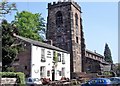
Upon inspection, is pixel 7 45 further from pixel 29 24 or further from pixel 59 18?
pixel 59 18

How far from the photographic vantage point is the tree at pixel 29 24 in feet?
216

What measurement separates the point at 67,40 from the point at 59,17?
23.9ft

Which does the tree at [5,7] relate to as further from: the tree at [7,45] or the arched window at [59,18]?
the arched window at [59,18]

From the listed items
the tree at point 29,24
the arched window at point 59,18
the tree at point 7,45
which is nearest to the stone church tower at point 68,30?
the arched window at point 59,18

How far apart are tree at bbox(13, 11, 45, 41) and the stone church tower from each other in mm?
3423

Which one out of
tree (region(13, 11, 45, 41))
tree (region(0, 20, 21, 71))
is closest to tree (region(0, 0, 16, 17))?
tree (region(0, 20, 21, 71))

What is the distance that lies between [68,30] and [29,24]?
9865mm

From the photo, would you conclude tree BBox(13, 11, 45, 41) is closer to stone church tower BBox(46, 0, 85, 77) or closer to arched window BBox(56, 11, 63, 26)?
stone church tower BBox(46, 0, 85, 77)

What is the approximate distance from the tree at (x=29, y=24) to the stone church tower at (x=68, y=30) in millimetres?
3423

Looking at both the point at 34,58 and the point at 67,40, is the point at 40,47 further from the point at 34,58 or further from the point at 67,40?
the point at 67,40

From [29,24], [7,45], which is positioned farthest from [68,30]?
[7,45]

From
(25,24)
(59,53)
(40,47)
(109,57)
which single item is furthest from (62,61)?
(109,57)

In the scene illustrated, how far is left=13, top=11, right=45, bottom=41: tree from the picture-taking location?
65812 mm

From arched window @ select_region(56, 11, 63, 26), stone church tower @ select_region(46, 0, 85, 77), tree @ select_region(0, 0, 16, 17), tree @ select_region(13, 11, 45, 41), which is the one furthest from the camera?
arched window @ select_region(56, 11, 63, 26)
